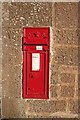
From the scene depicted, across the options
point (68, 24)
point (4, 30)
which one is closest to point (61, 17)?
point (68, 24)

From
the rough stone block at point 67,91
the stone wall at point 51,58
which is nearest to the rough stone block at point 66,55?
the stone wall at point 51,58

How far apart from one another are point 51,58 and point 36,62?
0.18m

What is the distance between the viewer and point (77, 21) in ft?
12.9

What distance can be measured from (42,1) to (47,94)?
1.09m

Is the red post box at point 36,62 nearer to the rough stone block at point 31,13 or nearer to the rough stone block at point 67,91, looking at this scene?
the rough stone block at point 31,13

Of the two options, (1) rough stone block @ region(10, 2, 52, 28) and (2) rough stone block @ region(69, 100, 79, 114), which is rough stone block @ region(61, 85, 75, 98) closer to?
(2) rough stone block @ region(69, 100, 79, 114)

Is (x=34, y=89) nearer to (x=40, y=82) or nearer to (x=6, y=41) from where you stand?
(x=40, y=82)

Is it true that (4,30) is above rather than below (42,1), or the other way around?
below

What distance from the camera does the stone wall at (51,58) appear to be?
155 inches

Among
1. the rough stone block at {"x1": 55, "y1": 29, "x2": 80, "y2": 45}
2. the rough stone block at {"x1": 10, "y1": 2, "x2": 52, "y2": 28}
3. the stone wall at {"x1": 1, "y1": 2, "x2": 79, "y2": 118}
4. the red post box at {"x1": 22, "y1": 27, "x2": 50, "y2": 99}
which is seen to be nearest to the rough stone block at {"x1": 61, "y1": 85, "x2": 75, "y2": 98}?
the stone wall at {"x1": 1, "y1": 2, "x2": 79, "y2": 118}

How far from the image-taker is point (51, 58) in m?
3.99

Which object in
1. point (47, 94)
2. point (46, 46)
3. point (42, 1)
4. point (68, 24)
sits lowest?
point (47, 94)

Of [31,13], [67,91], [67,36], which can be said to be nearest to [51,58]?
[67,36]

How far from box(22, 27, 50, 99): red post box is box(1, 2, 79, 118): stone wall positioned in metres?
0.06
